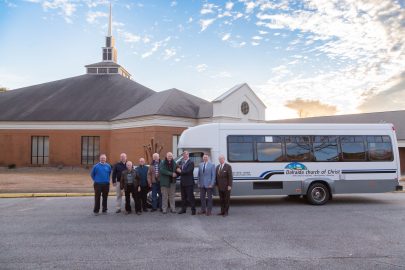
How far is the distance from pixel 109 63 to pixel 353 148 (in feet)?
116

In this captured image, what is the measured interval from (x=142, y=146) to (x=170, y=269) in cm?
2233

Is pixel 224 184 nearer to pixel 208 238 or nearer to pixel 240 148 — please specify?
pixel 240 148

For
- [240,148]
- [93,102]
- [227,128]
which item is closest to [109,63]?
[93,102]

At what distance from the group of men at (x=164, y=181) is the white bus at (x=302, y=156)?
1.39 m

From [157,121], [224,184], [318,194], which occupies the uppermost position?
[157,121]

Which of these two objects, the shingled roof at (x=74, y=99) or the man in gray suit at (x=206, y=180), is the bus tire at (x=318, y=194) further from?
the shingled roof at (x=74, y=99)

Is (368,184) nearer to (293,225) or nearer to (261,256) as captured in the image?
(293,225)

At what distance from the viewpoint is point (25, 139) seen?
31344 millimetres

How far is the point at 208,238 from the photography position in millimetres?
7508

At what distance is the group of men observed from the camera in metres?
10.3

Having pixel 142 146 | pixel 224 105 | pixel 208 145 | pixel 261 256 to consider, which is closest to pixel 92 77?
pixel 142 146

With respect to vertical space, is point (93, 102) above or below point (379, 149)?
above

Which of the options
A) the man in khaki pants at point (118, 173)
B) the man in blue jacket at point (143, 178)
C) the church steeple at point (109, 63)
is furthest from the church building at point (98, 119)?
the man in khaki pants at point (118, 173)

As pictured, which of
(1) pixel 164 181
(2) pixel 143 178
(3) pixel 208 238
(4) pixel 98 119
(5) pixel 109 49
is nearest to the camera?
(3) pixel 208 238
